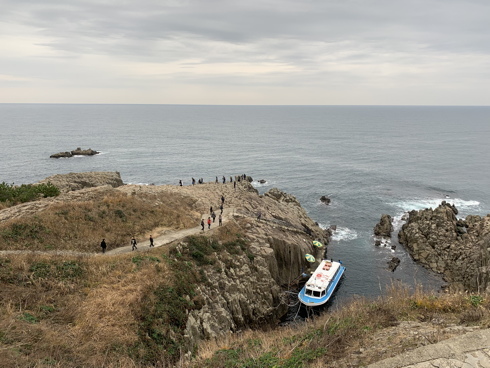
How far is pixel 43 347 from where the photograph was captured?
565 inches

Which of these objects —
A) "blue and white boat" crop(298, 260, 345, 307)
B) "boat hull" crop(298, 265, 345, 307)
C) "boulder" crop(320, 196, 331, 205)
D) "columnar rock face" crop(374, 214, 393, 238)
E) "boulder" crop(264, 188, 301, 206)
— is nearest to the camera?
"boat hull" crop(298, 265, 345, 307)

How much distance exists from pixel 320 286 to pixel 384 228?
79.6 feet

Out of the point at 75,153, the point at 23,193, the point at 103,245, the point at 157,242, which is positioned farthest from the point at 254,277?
the point at 75,153

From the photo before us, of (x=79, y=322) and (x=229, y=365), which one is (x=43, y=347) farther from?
(x=229, y=365)

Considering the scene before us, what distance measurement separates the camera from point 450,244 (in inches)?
1758

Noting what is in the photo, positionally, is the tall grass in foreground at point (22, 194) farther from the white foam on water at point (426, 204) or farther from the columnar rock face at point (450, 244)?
the white foam on water at point (426, 204)

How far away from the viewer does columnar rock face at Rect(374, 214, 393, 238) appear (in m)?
52.0

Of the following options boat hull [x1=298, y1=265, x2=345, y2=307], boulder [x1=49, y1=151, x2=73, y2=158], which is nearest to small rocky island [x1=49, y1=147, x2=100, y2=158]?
boulder [x1=49, y1=151, x2=73, y2=158]

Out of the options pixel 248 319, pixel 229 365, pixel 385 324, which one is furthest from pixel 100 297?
pixel 385 324

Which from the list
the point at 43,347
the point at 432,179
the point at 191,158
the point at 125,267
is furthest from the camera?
the point at 191,158

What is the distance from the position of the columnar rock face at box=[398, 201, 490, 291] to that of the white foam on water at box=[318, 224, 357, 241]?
730 cm

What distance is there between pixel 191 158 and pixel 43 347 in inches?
3814

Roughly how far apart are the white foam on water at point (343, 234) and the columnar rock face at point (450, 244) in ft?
23.9

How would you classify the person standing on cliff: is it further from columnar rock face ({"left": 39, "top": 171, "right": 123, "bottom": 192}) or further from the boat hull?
columnar rock face ({"left": 39, "top": 171, "right": 123, "bottom": 192})
